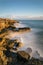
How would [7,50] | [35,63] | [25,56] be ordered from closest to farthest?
[35,63] → [25,56] → [7,50]

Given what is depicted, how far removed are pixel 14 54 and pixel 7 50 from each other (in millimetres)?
1327

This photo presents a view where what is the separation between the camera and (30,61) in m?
11.5

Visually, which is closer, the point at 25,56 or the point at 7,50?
the point at 25,56

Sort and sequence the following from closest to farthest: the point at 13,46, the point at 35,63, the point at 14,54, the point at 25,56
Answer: the point at 35,63, the point at 25,56, the point at 14,54, the point at 13,46

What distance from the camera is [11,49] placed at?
1469 cm

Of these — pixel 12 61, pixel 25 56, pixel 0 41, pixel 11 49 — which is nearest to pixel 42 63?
pixel 25 56

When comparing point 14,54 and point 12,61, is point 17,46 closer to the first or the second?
point 14,54

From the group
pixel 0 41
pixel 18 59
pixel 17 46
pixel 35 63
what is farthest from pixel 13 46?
pixel 35 63

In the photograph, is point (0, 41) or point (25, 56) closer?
point (25, 56)

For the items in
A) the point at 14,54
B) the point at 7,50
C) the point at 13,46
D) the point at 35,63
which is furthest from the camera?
the point at 13,46

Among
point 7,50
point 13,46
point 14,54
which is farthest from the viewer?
point 13,46

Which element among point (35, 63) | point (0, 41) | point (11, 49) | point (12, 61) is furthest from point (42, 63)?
point (0, 41)

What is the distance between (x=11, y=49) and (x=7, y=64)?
12.2 ft

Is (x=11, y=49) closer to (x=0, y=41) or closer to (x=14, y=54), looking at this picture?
(x=14, y=54)
